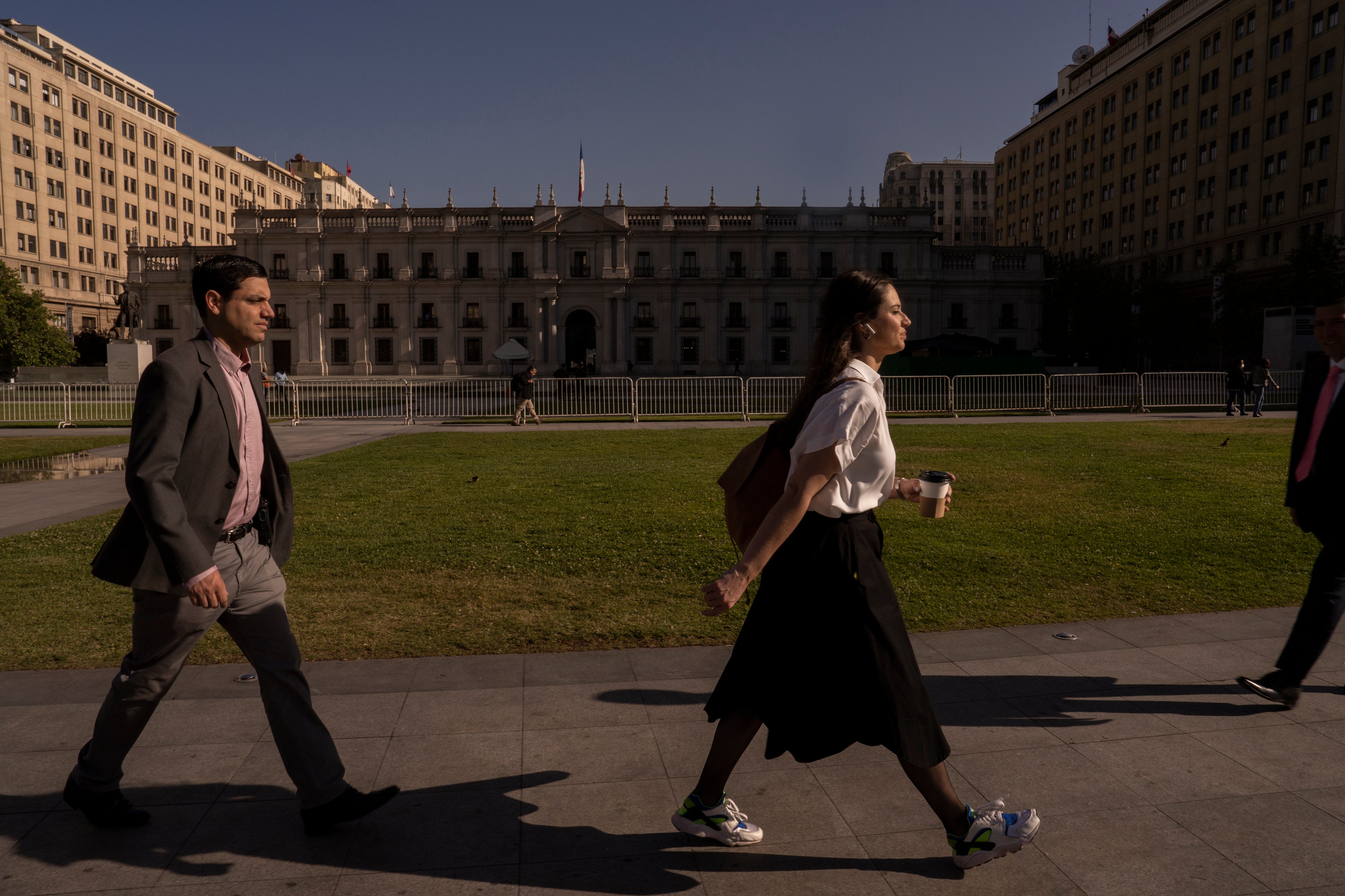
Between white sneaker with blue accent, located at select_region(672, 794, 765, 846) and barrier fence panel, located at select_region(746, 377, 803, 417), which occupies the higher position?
barrier fence panel, located at select_region(746, 377, 803, 417)

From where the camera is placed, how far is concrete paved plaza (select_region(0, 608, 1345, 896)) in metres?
2.67

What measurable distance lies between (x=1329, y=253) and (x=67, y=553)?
1990 inches

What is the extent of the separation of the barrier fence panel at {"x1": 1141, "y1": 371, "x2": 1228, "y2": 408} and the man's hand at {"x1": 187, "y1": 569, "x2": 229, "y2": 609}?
26.6 meters

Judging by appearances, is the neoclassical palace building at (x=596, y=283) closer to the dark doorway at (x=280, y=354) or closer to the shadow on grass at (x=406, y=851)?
the dark doorway at (x=280, y=354)

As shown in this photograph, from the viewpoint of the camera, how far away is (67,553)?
722 centimetres

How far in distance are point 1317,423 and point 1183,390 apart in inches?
944

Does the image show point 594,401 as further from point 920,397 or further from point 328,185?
point 328,185

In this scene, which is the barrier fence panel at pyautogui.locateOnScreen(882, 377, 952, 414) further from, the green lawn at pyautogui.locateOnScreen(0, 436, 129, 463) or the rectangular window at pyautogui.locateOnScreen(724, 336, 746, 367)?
the rectangular window at pyautogui.locateOnScreen(724, 336, 746, 367)

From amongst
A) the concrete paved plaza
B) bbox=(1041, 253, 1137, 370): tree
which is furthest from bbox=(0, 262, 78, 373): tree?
bbox=(1041, 253, 1137, 370): tree

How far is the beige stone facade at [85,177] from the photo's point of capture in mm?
66500

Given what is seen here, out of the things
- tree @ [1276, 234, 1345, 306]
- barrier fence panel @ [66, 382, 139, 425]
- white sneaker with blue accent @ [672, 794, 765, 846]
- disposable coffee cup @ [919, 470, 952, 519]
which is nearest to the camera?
white sneaker with blue accent @ [672, 794, 765, 846]

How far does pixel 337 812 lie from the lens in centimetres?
292

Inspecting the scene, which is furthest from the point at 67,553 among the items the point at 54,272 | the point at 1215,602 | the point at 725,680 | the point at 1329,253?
the point at 54,272

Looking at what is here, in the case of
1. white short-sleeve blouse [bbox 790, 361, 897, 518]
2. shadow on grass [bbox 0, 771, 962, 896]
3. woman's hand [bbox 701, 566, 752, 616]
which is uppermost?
white short-sleeve blouse [bbox 790, 361, 897, 518]
